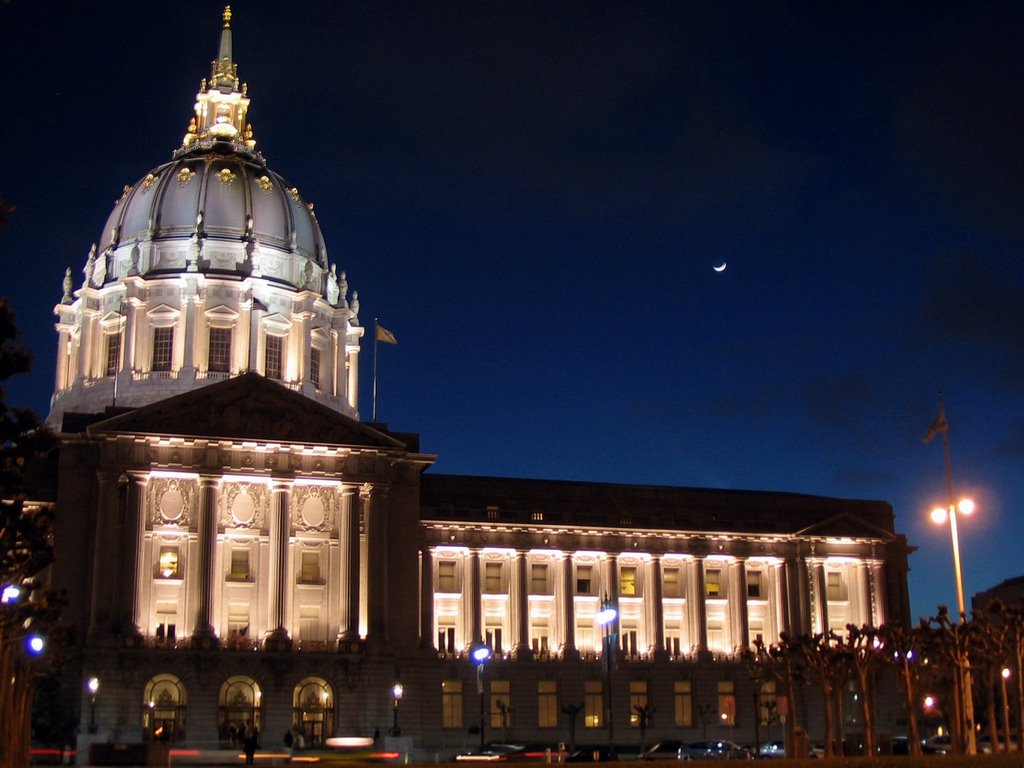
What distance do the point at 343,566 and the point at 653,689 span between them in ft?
89.5

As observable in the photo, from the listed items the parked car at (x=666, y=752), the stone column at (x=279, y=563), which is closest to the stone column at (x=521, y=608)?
the stone column at (x=279, y=563)

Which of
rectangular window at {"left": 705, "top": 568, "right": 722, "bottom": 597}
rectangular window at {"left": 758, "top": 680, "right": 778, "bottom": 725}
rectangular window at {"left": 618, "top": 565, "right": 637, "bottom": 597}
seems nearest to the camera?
rectangular window at {"left": 758, "top": 680, "right": 778, "bottom": 725}

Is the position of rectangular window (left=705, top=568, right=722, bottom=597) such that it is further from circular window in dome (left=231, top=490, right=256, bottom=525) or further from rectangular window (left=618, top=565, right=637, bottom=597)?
circular window in dome (left=231, top=490, right=256, bottom=525)

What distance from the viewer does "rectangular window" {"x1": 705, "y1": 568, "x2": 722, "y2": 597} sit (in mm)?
118469

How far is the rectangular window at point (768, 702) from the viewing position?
114375mm

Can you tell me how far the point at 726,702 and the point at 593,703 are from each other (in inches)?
398

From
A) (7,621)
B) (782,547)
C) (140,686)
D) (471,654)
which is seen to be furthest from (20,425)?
(782,547)

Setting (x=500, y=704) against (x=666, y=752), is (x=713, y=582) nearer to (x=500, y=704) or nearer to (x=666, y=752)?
(x=500, y=704)

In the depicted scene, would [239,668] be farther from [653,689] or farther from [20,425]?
[20,425]

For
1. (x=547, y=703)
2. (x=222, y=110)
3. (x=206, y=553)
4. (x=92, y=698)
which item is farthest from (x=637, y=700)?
(x=222, y=110)

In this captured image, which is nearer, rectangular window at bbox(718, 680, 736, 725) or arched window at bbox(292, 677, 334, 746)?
arched window at bbox(292, 677, 334, 746)

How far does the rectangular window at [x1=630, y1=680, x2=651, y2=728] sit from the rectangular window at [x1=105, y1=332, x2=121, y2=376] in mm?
46007

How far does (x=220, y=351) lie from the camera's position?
120750mm

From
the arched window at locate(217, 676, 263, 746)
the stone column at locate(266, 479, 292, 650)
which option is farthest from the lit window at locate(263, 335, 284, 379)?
the arched window at locate(217, 676, 263, 746)
